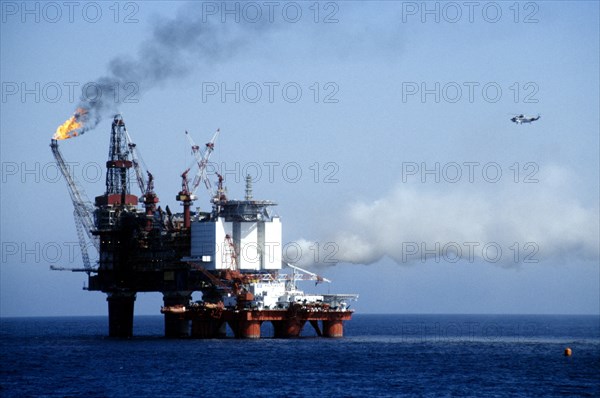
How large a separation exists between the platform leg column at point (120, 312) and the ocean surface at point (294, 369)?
12.3 m

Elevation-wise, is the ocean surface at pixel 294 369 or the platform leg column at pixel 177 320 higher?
the platform leg column at pixel 177 320

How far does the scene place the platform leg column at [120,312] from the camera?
507 feet

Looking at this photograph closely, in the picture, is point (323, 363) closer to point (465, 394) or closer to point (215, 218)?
point (465, 394)

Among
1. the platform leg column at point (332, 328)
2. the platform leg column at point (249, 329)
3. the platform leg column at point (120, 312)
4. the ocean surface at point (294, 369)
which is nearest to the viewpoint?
the ocean surface at point (294, 369)

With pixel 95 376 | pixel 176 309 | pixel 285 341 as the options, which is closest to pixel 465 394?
pixel 95 376

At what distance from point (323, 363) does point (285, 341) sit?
91.7ft

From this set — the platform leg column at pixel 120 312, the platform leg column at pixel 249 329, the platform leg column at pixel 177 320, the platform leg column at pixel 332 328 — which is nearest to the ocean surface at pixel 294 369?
the platform leg column at pixel 249 329

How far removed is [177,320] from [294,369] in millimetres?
50478

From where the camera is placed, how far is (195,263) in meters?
143

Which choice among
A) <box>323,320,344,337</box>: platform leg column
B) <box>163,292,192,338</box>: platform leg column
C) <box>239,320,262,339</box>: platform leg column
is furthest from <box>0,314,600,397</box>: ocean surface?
<box>163,292,192,338</box>: platform leg column

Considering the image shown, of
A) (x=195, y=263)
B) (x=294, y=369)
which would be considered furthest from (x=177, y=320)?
(x=294, y=369)

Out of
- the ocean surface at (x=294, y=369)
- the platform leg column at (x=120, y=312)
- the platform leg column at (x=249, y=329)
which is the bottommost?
the ocean surface at (x=294, y=369)

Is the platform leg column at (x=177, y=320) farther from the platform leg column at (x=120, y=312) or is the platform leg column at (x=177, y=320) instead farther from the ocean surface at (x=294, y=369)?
the platform leg column at (x=120, y=312)

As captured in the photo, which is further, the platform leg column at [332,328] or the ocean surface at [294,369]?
the platform leg column at [332,328]
